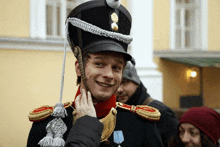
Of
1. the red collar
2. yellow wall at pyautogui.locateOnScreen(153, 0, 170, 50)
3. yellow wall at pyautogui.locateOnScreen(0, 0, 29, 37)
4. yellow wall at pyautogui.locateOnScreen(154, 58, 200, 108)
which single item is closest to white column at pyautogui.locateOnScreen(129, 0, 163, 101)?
yellow wall at pyautogui.locateOnScreen(153, 0, 170, 50)

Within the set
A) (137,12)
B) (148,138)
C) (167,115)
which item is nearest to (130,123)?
(148,138)

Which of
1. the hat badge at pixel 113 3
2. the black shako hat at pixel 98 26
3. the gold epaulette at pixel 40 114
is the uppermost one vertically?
the hat badge at pixel 113 3

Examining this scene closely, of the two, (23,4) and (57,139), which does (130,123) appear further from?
(23,4)

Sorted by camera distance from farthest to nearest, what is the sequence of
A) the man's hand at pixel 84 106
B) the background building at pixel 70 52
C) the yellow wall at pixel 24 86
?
the background building at pixel 70 52, the yellow wall at pixel 24 86, the man's hand at pixel 84 106

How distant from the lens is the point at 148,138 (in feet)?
5.46

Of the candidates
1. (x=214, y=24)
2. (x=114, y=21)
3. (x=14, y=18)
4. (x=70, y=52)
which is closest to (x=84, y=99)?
(x=114, y=21)

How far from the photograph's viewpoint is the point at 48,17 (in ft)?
20.4

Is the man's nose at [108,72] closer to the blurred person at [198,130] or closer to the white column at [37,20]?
the blurred person at [198,130]

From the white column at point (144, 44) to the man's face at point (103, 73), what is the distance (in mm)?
5193

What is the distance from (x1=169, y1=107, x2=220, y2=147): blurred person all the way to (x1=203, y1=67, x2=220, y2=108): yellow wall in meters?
7.33

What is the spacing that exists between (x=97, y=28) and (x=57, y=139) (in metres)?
0.61

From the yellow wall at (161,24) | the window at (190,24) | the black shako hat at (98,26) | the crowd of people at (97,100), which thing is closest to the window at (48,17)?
the yellow wall at (161,24)

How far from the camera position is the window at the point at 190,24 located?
8.98 meters

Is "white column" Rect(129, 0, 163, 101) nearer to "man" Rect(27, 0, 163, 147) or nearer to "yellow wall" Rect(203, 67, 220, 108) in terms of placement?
"yellow wall" Rect(203, 67, 220, 108)
